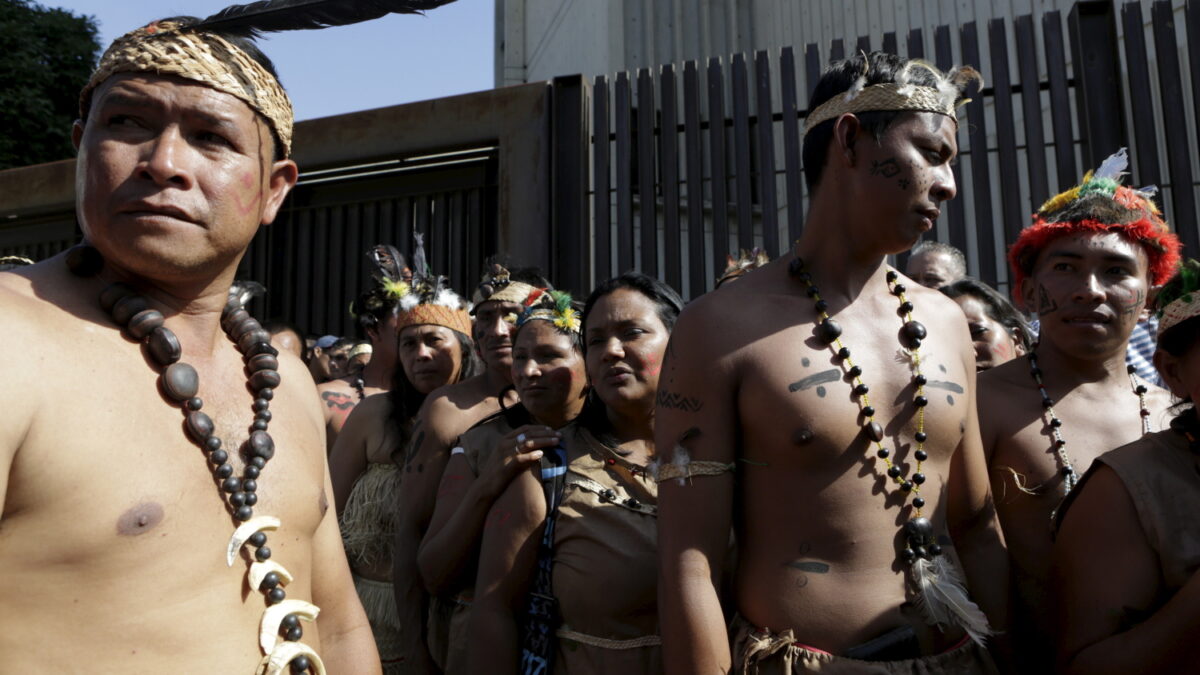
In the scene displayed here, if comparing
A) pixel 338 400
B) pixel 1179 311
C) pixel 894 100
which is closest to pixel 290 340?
pixel 338 400

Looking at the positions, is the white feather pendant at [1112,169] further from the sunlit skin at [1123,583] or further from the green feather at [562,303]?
the green feather at [562,303]

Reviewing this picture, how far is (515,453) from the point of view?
3.25m

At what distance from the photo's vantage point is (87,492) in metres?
1.56

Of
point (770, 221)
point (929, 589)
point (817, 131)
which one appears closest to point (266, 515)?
point (929, 589)

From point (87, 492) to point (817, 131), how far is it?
196 cm

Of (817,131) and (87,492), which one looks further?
(817,131)

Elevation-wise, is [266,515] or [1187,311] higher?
[1187,311]

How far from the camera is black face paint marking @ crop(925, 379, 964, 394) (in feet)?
8.34

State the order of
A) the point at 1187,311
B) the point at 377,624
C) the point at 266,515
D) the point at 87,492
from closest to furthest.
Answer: the point at 87,492
the point at 266,515
the point at 1187,311
the point at 377,624

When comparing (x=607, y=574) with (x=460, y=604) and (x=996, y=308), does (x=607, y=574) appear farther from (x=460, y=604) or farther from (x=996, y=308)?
(x=996, y=308)

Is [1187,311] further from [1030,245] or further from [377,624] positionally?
[377,624]

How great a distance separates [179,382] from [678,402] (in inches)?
45.7

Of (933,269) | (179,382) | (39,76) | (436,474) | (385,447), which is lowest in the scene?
(179,382)

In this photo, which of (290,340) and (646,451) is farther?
(290,340)
